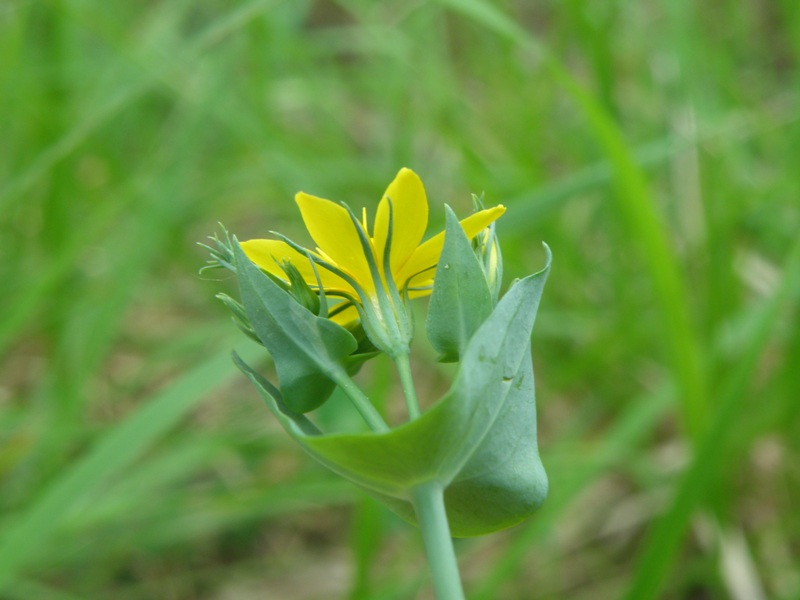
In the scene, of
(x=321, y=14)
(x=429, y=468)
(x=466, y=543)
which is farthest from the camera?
(x=321, y=14)

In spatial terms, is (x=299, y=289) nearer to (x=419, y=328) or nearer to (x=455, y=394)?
(x=455, y=394)

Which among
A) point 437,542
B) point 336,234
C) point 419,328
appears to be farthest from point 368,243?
point 419,328

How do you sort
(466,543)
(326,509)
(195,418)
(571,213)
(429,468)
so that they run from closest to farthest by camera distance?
(429,468), (466,543), (326,509), (195,418), (571,213)

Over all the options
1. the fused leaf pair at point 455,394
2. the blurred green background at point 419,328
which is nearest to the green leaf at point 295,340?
the fused leaf pair at point 455,394

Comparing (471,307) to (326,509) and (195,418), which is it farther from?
(195,418)

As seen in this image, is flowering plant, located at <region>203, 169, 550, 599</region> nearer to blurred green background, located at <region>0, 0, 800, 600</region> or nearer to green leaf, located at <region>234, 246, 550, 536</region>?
green leaf, located at <region>234, 246, 550, 536</region>

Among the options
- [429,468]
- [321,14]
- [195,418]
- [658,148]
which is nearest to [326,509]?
[195,418]
